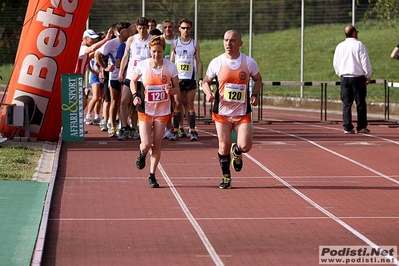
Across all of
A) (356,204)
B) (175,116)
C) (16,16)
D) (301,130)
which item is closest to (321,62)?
(16,16)

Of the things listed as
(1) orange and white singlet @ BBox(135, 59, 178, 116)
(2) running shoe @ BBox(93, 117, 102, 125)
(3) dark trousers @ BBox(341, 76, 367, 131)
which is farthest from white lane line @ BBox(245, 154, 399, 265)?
(2) running shoe @ BBox(93, 117, 102, 125)

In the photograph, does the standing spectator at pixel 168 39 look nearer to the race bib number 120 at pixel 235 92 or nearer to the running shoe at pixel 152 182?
the running shoe at pixel 152 182

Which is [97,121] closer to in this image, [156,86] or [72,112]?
[72,112]

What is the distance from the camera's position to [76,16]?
18109 millimetres

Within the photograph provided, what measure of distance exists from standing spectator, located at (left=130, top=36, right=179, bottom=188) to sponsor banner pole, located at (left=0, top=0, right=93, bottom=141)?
16.6ft

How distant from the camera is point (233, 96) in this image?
12.7 m

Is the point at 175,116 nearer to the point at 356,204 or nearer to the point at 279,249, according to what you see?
the point at 356,204

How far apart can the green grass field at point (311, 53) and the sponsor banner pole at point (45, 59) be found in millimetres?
13633

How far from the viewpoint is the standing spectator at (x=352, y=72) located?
20375mm

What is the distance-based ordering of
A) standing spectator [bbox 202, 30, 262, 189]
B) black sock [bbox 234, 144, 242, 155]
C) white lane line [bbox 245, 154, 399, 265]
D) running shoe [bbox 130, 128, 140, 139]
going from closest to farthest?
1. white lane line [bbox 245, 154, 399, 265]
2. standing spectator [bbox 202, 30, 262, 189]
3. black sock [bbox 234, 144, 242, 155]
4. running shoe [bbox 130, 128, 140, 139]

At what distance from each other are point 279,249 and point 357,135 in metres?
11.8

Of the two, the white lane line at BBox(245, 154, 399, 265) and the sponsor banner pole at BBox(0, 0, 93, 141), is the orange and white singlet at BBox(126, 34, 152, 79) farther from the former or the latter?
the white lane line at BBox(245, 154, 399, 265)

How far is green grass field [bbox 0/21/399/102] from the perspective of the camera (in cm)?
3225

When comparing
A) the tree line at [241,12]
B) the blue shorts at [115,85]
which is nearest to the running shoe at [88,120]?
the blue shorts at [115,85]
